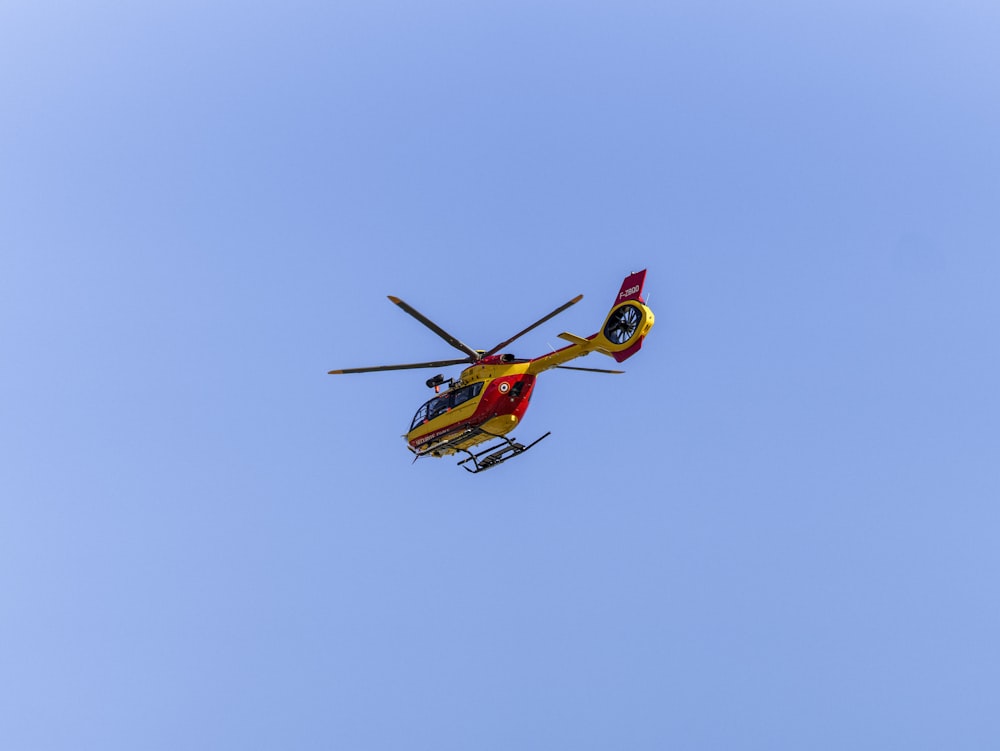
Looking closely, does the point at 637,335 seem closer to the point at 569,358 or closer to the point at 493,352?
the point at 569,358

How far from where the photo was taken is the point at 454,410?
38.4 metres

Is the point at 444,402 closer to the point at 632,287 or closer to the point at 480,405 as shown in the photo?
the point at 480,405

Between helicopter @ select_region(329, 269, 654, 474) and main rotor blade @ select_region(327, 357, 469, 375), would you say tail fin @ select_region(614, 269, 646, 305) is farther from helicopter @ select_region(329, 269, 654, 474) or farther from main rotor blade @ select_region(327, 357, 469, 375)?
main rotor blade @ select_region(327, 357, 469, 375)

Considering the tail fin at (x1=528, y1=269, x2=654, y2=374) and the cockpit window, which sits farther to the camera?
the cockpit window

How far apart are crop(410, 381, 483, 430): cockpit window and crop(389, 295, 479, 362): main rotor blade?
1.21 m

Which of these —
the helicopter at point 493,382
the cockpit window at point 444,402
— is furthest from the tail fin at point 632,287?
the cockpit window at point 444,402

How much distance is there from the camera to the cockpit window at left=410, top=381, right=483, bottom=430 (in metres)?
37.7

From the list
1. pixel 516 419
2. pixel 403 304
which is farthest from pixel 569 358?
pixel 403 304

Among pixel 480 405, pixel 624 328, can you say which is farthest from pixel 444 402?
pixel 624 328

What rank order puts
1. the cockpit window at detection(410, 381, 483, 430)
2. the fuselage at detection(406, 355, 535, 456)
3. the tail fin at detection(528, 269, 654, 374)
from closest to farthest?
1. the tail fin at detection(528, 269, 654, 374)
2. the fuselage at detection(406, 355, 535, 456)
3. the cockpit window at detection(410, 381, 483, 430)

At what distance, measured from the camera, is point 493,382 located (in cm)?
3675

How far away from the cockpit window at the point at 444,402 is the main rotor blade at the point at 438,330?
3.96 feet

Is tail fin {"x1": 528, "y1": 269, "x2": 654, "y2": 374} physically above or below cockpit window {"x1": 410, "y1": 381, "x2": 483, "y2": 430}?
below

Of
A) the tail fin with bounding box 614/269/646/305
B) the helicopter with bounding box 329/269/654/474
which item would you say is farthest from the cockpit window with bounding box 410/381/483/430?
the tail fin with bounding box 614/269/646/305
